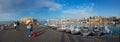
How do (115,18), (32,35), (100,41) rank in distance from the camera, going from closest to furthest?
(100,41)
(32,35)
(115,18)

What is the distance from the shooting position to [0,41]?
18000 millimetres

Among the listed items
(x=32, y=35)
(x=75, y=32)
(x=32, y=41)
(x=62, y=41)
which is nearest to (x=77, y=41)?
(x=62, y=41)

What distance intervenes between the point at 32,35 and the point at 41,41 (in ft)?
17.4

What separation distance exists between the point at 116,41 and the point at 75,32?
35.7 meters

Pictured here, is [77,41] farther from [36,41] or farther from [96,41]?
[36,41]

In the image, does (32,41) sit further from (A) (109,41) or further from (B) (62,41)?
(A) (109,41)

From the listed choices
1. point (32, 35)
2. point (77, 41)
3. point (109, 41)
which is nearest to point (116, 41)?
point (109, 41)

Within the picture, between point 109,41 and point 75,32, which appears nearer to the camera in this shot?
point 109,41

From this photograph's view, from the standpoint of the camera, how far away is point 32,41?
17.4 meters

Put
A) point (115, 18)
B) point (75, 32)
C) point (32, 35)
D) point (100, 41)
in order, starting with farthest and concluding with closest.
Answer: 1. point (115, 18)
2. point (75, 32)
3. point (32, 35)
4. point (100, 41)

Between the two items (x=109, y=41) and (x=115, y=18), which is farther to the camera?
(x=115, y=18)

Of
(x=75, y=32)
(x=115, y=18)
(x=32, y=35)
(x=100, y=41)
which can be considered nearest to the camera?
(x=100, y=41)

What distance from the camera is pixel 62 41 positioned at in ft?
56.8

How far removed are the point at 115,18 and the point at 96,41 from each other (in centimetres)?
18843
